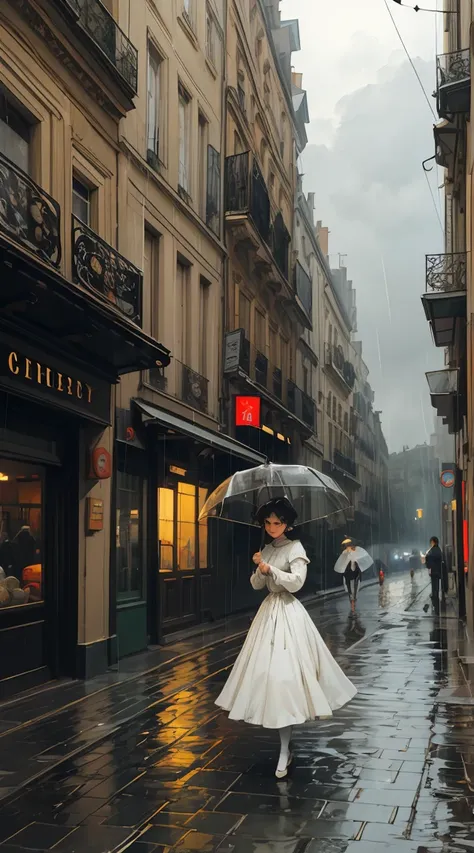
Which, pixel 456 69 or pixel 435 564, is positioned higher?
pixel 456 69

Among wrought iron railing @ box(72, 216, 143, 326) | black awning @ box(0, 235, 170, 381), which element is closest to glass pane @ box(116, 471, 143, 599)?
black awning @ box(0, 235, 170, 381)

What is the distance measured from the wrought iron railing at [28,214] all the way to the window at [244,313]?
1346 cm

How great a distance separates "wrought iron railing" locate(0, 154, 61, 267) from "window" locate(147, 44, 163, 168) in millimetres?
5683

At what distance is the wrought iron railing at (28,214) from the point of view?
947 centimetres

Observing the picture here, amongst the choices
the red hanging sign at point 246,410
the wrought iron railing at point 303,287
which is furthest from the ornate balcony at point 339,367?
the red hanging sign at point 246,410

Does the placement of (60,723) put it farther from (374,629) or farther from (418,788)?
(374,629)

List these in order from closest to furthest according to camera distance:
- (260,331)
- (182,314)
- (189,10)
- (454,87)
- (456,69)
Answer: (454,87) → (456,69) → (182,314) → (189,10) → (260,331)

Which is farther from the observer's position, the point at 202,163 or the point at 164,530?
the point at 202,163

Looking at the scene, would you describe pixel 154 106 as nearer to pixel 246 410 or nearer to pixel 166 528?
pixel 166 528

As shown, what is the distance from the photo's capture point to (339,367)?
45062 millimetres

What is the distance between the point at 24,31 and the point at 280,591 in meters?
7.09

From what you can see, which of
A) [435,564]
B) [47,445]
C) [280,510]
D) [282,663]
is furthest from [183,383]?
[282,663]

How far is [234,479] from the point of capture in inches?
312

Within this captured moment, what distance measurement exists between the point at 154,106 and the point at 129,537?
7498mm
